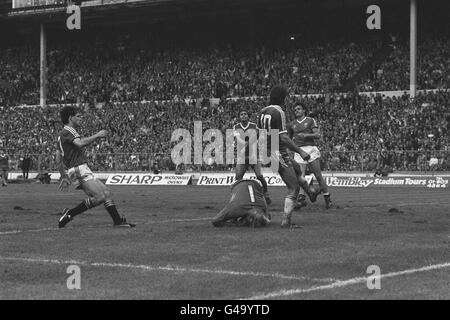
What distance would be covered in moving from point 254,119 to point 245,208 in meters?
31.5

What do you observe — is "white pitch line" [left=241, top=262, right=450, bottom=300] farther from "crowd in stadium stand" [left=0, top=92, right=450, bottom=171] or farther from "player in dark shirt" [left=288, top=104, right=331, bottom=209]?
"crowd in stadium stand" [left=0, top=92, right=450, bottom=171]

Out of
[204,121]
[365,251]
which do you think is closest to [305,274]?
[365,251]

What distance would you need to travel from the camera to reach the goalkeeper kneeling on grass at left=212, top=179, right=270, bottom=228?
13.2m

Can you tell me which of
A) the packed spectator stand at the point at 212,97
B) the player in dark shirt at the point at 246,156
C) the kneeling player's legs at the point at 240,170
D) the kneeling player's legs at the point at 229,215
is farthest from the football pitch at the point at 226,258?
the packed spectator stand at the point at 212,97

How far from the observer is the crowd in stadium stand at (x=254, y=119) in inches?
1464

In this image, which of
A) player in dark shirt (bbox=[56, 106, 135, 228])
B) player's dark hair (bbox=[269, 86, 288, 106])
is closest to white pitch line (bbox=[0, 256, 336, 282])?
player in dark shirt (bbox=[56, 106, 135, 228])

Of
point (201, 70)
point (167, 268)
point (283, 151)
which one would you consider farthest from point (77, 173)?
point (201, 70)

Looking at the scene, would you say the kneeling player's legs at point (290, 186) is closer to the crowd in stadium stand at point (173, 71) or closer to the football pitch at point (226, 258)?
the football pitch at point (226, 258)

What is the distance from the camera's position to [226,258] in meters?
9.48

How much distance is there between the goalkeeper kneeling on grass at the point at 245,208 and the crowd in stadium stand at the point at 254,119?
22.9 metres

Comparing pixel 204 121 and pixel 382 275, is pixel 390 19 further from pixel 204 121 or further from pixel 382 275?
pixel 382 275

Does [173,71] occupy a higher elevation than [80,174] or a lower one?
higher

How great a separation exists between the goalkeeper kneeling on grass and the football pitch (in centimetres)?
30

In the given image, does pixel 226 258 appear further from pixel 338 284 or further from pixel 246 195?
pixel 246 195
